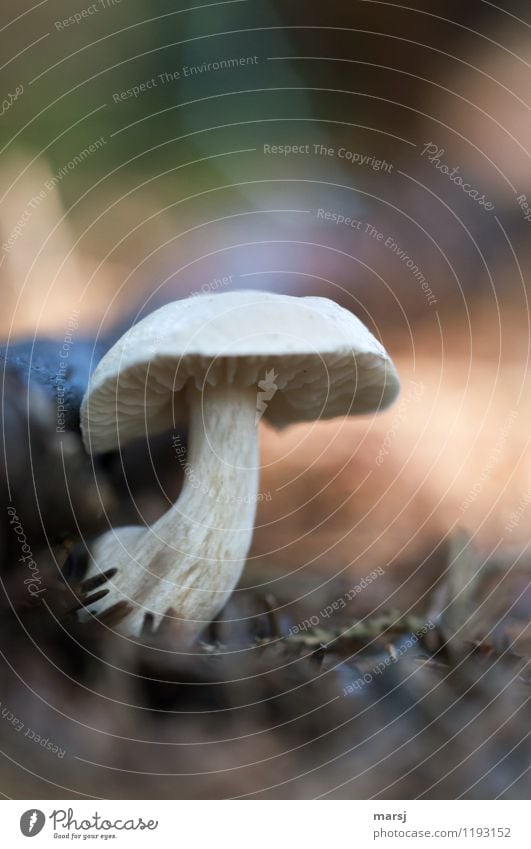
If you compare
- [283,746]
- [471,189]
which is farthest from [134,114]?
[283,746]

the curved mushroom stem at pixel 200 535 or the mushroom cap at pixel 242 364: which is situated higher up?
the mushroom cap at pixel 242 364

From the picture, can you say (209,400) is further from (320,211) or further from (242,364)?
(320,211)

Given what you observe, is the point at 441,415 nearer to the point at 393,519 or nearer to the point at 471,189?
the point at 393,519

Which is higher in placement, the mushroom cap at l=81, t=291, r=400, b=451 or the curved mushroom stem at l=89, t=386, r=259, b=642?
the mushroom cap at l=81, t=291, r=400, b=451

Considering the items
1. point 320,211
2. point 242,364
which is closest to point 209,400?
point 242,364

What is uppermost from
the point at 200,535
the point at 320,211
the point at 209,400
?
the point at 320,211
